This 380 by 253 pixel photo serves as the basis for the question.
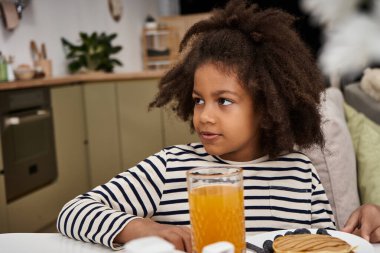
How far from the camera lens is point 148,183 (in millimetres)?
1089

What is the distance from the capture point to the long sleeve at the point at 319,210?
1.08 meters

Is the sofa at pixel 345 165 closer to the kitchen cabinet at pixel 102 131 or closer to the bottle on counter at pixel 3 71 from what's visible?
the bottle on counter at pixel 3 71

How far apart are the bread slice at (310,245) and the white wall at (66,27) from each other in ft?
12.7

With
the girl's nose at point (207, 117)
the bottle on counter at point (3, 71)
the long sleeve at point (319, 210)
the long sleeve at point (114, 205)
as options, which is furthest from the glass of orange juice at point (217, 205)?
the bottle on counter at point (3, 71)

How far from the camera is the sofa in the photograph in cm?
148

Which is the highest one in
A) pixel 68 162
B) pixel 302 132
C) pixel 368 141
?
pixel 302 132

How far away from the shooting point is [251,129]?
44.8 inches

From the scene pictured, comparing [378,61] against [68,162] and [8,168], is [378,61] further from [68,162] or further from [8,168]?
[68,162]

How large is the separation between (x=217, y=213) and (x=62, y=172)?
3.31m

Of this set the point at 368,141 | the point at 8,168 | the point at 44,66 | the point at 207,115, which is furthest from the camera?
the point at 44,66

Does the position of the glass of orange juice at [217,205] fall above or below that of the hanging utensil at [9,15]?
below

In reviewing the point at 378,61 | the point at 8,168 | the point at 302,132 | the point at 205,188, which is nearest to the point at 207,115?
the point at 302,132

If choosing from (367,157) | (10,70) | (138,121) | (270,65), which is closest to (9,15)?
(10,70)

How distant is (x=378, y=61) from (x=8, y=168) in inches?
123
